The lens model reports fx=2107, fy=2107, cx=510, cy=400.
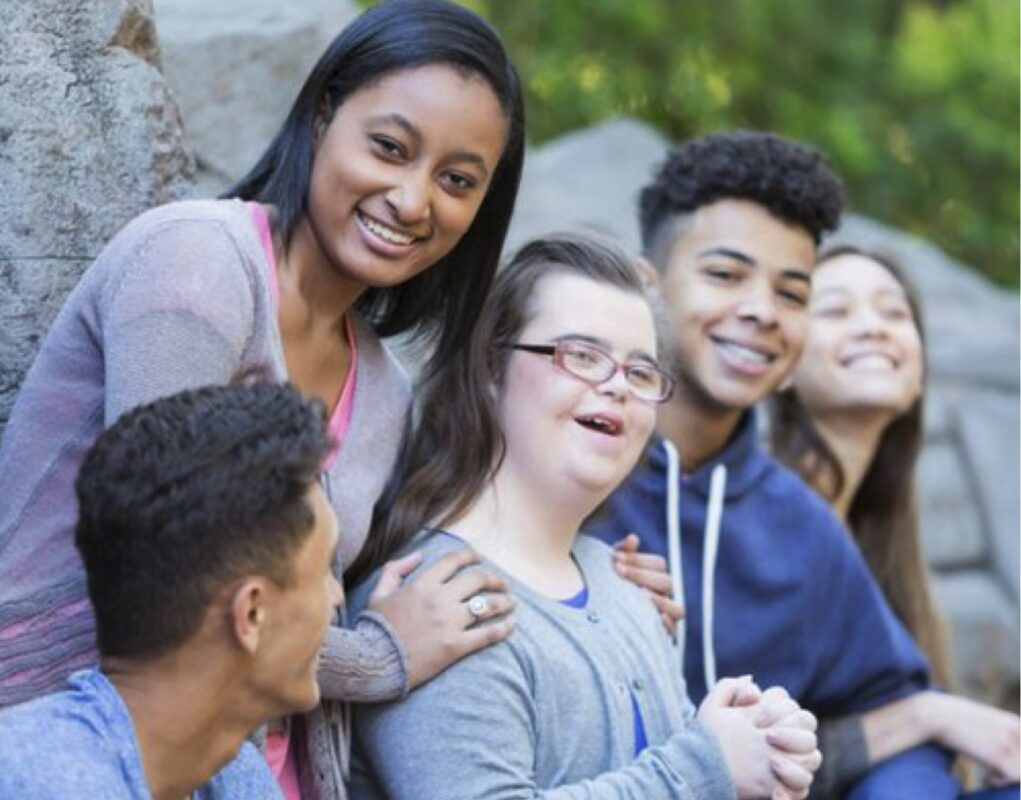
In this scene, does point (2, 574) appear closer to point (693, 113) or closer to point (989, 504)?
point (989, 504)

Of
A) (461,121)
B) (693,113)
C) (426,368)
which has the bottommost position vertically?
(426,368)

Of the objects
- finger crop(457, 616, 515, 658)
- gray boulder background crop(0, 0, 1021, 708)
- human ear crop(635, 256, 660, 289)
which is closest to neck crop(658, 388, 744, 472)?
human ear crop(635, 256, 660, 289)

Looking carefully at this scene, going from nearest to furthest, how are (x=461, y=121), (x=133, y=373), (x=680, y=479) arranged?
(x=133, y=373)
(x=461, y=121)
(x=680, y=479)

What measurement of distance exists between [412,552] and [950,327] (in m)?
4.04

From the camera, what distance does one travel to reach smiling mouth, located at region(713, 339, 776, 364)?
3.55m

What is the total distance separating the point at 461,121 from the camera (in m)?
2.51

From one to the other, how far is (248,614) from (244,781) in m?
0.31

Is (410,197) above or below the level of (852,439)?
below

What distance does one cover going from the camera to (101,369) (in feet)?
7.67

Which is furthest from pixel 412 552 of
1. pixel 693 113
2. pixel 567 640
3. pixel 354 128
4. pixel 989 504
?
pixel 693 113

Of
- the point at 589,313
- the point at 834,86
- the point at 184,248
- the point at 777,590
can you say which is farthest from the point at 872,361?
the point at 834,86

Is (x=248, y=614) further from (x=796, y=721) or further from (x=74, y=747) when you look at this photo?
(x=796, y=721)

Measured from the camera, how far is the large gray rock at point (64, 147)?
273 cm

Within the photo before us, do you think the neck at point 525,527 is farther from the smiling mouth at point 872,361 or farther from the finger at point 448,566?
the smiling mouth at point 872,361
